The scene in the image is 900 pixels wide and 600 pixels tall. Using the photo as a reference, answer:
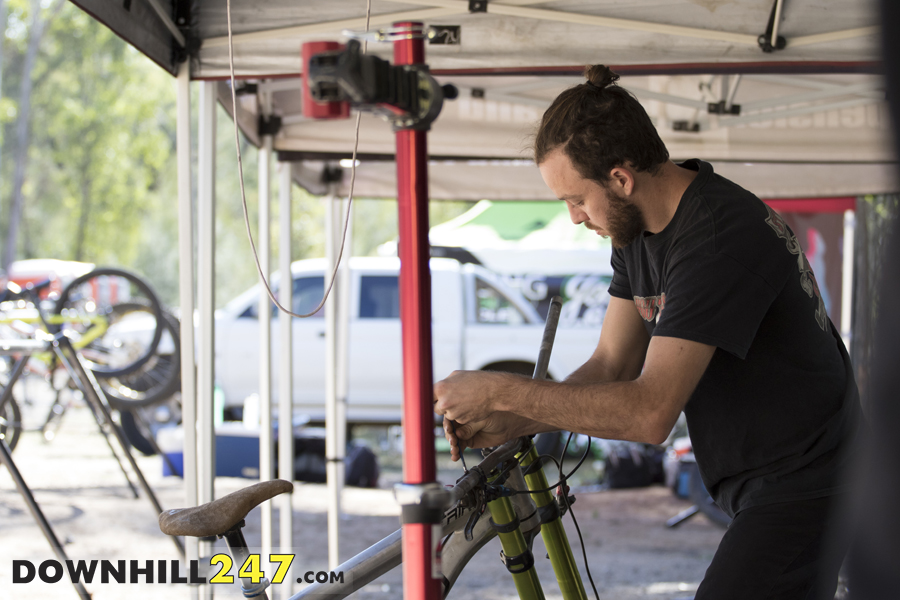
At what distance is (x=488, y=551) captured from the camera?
5.70 m

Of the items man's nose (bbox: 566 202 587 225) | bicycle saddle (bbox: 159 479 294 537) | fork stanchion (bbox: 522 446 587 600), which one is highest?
man's nose (bbox: 566 202 587 225)

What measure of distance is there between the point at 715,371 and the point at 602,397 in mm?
292

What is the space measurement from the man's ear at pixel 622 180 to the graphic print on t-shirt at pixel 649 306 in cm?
25

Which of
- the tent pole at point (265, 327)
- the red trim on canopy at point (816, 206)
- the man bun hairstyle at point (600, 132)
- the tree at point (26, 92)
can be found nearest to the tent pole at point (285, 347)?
the tent pole at point (265, 327)

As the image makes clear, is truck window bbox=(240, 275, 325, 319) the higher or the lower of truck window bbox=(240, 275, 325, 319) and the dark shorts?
the higher

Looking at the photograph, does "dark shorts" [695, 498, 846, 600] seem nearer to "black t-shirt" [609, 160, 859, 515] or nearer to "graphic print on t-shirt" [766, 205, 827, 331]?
"black t-shirt" [609, 160, 859, 515]

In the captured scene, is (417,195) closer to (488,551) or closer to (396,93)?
(396,93)

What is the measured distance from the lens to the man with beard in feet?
4.59

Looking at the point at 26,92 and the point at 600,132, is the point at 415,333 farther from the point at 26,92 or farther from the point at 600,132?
the point at 26,92

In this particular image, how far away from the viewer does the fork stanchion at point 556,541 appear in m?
1.78

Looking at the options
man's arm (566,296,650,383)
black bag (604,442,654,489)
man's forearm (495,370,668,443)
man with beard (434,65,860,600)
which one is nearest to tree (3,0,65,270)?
black bag (604,442,654,489)

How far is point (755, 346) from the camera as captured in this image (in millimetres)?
1509

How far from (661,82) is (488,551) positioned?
3564 millimetres

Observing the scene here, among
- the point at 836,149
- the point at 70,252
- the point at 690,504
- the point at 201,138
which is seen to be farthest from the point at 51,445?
the point at 70,252
